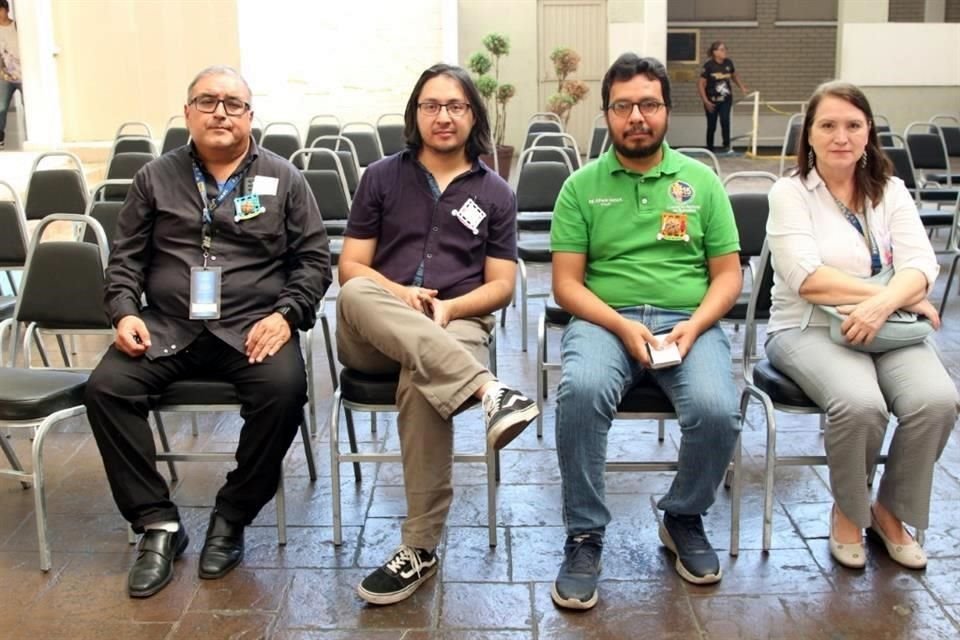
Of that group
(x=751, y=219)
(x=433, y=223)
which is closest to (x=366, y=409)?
(x=433, y=223)

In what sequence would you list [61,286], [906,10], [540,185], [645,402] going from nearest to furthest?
[645,402] → [61,286] → [540,185] → [906,10]

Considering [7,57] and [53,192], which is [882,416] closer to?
[53,192]

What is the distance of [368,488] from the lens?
3.19 metres

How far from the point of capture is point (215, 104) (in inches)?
111

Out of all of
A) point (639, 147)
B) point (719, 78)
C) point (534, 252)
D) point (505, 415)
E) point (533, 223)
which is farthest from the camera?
point (719, 78)

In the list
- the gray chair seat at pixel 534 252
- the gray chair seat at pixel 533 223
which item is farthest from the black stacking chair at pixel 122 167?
the gray chair seat at pixel 534 252

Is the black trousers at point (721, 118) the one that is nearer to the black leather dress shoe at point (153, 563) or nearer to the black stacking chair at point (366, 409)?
the black stacking chair at point (366, 409)

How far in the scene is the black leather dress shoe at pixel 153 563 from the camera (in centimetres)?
253

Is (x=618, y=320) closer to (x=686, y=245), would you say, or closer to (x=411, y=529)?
(x=686, y=245)

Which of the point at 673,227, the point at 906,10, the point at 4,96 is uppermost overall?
the point at 906,10

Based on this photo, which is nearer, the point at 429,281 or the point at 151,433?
the point at 151,433

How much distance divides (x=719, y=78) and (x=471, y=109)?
11859mm

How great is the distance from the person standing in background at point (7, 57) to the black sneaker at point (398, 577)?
924 centimetres

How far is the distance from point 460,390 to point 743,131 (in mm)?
14475
